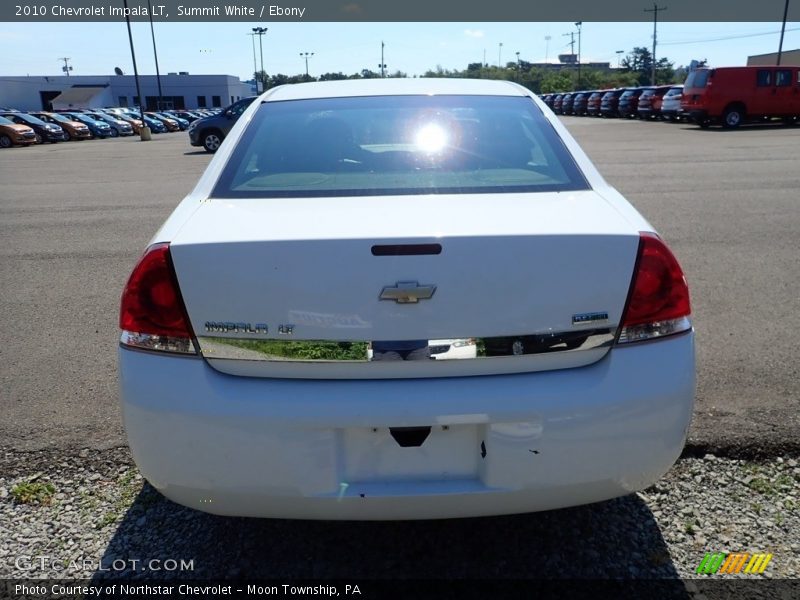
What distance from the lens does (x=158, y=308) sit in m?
2.05

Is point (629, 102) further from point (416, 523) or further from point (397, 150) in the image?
point (416, 523)

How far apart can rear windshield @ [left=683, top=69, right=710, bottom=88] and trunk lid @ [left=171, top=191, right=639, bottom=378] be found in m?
26.2

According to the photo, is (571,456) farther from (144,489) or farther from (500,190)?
(144,489)

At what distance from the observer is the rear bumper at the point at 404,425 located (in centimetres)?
194

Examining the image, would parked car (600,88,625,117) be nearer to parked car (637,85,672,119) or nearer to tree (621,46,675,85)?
parked car (637,85,672,119)

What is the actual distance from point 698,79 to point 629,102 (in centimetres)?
1211

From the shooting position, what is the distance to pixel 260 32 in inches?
3071

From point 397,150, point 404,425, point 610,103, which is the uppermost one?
point 397,150

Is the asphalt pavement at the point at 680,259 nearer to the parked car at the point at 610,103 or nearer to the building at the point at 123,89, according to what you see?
the parked car at the point at 610,103

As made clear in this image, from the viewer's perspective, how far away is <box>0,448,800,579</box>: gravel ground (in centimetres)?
241

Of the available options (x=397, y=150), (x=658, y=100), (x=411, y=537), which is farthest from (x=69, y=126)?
(x=411, y=537)

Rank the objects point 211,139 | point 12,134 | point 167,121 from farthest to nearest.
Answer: point 167,121, point 12,134, point 211,139

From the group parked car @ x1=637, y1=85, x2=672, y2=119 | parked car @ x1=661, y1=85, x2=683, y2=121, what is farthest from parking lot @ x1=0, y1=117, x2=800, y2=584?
parked car @ x1=637, y1=85, x2=672, y2=119

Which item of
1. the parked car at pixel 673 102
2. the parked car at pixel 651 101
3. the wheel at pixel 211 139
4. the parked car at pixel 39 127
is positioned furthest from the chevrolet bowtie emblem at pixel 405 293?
the parked car at pixel 39 127
